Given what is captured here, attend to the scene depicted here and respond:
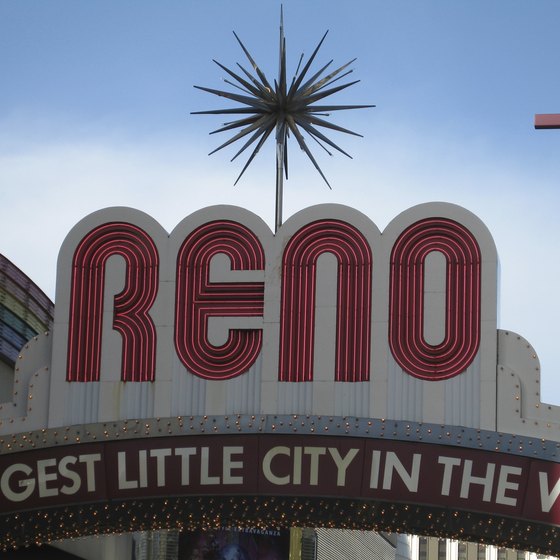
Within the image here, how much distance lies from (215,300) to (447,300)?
12.0ft

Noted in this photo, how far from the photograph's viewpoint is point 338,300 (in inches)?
858

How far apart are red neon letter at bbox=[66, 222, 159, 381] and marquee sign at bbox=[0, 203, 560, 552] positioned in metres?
0.02

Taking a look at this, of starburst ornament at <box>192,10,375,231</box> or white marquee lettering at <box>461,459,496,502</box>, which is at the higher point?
starburst ornament at <box>192,10,375,231</box>

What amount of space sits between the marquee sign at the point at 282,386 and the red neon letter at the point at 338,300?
3 cm

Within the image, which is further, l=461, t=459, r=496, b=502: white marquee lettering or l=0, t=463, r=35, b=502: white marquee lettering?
l=0, t=463, r=35, b=502: white marquee lettering

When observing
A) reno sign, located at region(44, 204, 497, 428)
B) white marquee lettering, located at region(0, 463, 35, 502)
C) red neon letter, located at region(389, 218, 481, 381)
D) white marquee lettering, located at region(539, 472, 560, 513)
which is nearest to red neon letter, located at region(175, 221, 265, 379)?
reno sign, located at region(44, 204, 497, 428)

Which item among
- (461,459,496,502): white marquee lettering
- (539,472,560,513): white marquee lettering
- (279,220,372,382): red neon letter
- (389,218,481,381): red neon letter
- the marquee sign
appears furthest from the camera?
(279,220,372,382): red neon letter

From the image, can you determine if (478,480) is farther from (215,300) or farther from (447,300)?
(215,300)

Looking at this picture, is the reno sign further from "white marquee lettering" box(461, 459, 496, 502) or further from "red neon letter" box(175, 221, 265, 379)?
"white marquee lettering" box(461, 459, 496, 502)

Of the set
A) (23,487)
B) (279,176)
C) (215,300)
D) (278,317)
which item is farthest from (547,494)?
(279,176)

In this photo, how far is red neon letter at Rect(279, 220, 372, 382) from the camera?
2158 centimetres

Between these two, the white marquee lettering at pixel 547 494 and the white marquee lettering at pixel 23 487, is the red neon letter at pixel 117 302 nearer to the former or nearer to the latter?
the white marquee lettering at pixel 23 487

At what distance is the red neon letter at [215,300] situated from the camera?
21922mm

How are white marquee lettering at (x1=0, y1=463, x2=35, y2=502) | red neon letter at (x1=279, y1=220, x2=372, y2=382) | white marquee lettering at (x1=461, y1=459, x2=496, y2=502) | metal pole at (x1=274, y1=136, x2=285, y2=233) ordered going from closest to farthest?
white marquee lettering at (x1=461, y1=459, x2=496, y2=502)
red neon letter at (x1=279, y1=220, x2=372, y2=382)
white marquee lettering at (x1=0, y1=463, x2=35, y2=502)
metal pole at (x1=274, y1=136, x2=285, y2=233)
